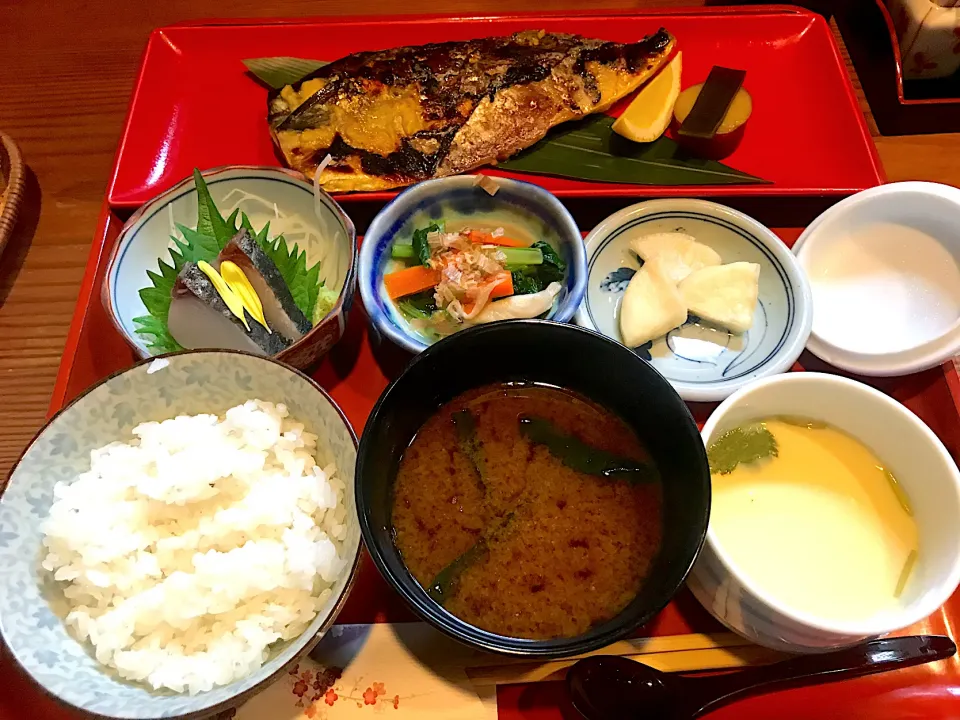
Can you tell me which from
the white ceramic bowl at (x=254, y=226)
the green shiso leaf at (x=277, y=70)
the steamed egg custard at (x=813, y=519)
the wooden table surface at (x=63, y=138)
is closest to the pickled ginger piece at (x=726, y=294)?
the steamed egg custard at (x=813, y=519)

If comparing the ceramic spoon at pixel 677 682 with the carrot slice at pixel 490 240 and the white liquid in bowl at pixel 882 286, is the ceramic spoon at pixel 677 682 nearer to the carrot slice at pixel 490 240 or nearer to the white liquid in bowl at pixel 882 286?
the white liquid in bowl at pixel 882 286

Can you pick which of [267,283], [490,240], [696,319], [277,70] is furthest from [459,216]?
[277,70]

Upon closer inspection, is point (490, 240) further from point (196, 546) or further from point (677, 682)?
point (677, 682)

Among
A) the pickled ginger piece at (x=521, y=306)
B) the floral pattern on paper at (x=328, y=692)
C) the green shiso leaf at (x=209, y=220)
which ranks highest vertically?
the green shiso leaf at (x=209, y=220)

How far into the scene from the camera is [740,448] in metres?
1.39

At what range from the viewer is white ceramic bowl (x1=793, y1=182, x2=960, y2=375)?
176 centimetres

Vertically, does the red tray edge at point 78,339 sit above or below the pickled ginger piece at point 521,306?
below

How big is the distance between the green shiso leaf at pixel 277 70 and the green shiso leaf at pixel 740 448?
1.82 m

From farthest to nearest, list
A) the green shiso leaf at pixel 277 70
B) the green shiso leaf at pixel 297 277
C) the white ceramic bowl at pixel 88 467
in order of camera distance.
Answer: the green shiso leaf at pixel 277 70
the green shiso leaf at pixel 297 277
the white ceramic bowl at pixel 88 467

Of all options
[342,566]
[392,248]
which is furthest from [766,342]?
[342,566]

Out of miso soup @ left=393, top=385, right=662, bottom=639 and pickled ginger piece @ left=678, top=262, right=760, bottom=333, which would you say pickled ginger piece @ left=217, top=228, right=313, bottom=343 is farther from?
pickled ginger piece @ left=678, top=262, right=760, bottom=333

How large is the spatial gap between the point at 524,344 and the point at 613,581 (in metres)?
0.52

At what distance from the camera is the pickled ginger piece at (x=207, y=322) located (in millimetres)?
1503

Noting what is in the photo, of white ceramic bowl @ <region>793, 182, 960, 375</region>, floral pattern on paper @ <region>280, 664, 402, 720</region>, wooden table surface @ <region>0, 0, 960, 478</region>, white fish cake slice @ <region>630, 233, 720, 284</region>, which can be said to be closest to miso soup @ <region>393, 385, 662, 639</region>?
floral pattern on paper @ <region>280, 664, 402, 720</region>
